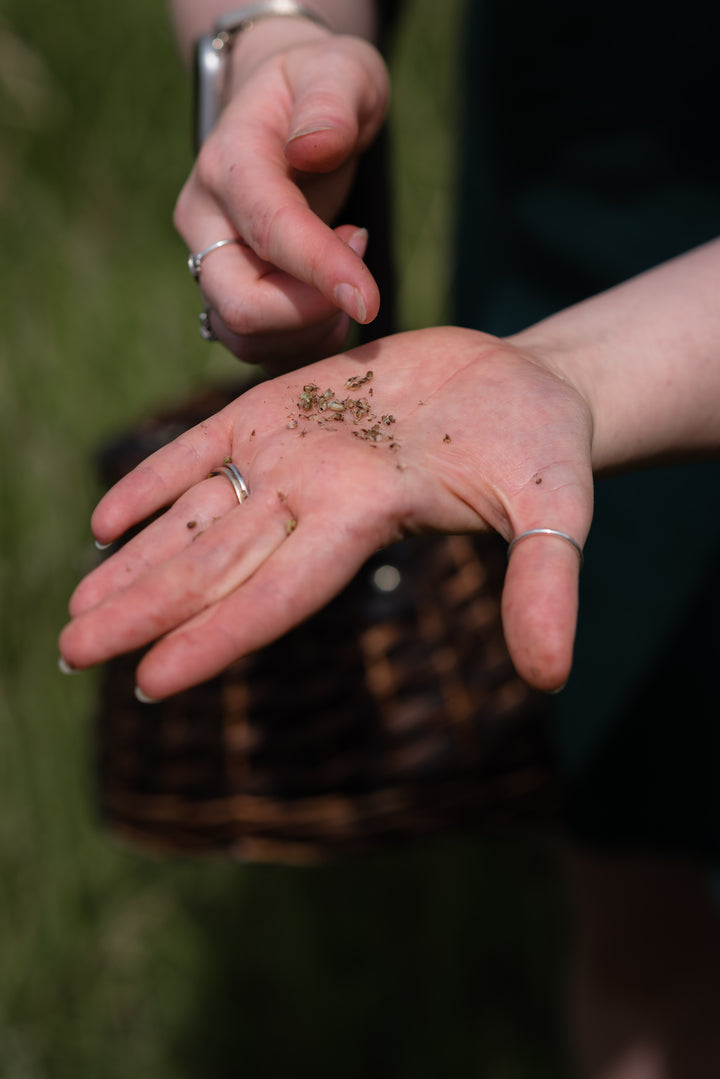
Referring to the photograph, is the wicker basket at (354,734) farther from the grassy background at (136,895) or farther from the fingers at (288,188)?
the grassy background at (136,895)

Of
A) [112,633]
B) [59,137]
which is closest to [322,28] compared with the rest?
[112,633]

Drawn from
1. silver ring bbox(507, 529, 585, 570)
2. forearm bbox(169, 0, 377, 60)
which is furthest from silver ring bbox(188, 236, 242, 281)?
silver ring bbox(507, 529, 585, 570)

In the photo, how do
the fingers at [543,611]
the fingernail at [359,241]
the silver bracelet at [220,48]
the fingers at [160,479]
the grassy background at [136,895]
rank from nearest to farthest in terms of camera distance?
the fingers at [543,611]
the fingers at [160,479]
the fingernail at [359,241]
the silver bracelet at [220,48]
the grassy background at [136,895]

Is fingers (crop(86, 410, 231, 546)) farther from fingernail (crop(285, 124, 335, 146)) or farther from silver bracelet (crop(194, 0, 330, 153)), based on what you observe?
silver bracelet (crop(194, 0, 330, 153))

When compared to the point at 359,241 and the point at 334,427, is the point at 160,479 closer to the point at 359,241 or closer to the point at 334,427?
the point at 334,427

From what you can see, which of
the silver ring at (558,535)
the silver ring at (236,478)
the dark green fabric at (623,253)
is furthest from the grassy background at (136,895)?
the silver ring at (558,535)

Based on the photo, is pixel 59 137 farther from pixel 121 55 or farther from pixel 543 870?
pixel 543 870
